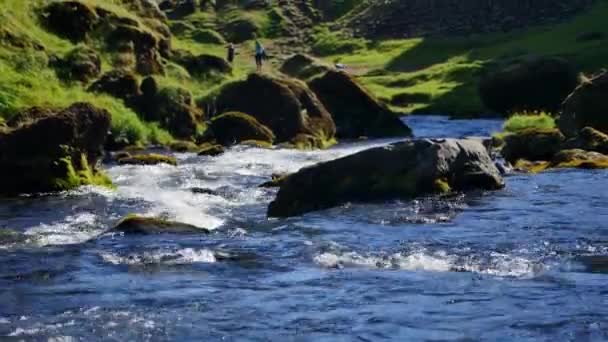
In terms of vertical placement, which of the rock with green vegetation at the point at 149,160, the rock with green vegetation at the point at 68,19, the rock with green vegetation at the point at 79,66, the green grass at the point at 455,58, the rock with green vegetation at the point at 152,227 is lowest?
the green grass at the point at 455,58

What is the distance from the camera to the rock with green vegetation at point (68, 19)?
2173 inches

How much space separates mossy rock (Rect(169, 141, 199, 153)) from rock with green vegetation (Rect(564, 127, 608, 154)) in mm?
15767

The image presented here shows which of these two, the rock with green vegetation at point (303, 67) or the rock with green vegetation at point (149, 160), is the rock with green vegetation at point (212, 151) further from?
the rock with green vegetation at point (303, 67)

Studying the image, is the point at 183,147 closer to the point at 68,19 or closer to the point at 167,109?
the point at 167,109

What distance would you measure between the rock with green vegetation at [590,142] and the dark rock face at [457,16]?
74769 millimetres

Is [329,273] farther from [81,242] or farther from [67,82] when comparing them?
[67,82]

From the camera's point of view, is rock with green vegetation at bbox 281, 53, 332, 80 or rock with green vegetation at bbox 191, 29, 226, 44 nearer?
rock with green vegetation at bbox 281, 53, 332, 80

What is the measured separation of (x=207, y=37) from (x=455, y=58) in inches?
1210

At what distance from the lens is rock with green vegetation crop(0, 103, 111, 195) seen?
31.6m

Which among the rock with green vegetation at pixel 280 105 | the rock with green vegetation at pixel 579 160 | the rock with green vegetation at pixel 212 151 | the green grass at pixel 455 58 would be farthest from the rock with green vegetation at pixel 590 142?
the green grass at pixel 455 58

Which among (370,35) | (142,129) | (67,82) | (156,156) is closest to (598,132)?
(156,156)

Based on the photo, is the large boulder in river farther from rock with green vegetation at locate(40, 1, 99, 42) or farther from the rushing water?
rock with green vegetation at locate(40, 1, 99, 42)

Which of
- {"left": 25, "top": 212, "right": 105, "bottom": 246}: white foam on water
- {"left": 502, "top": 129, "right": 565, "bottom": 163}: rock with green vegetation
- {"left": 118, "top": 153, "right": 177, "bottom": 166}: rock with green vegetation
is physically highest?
{"left": 25, "top": 212, "right": 105, "bottom": 246}: white foam on water

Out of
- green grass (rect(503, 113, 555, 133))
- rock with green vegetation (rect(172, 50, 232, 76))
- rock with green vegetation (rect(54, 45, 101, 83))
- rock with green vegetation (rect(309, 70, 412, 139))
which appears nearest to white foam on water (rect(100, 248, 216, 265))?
green grass (rect(503, 113, 555, 133))
